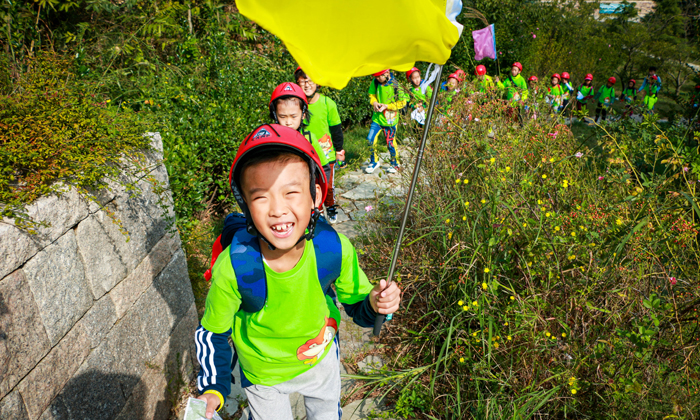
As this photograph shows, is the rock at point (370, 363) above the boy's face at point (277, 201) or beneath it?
beneath

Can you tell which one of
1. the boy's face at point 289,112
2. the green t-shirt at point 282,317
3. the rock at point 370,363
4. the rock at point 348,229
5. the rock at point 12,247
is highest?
the boy's face at point 289,112

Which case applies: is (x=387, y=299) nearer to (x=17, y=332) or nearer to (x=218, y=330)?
(x=218, y=330)

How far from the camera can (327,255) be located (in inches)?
65.0

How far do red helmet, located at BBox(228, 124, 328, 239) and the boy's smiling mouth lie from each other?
0.10 m

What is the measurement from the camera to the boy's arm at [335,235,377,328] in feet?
5.65

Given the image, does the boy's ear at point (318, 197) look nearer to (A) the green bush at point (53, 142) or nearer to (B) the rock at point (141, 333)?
(A) the green bush at point (53, 142)

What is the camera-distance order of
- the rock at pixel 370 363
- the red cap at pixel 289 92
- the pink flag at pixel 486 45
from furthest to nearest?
the pink flag at pixel 486 45, the red cap at pixel 289 92, the rock at pixel 370 363

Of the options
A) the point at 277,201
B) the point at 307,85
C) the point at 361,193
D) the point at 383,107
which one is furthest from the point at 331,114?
the point at 277,201

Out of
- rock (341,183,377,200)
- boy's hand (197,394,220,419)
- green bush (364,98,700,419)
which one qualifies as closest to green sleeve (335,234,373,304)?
boy's hand (197,394,220,419)

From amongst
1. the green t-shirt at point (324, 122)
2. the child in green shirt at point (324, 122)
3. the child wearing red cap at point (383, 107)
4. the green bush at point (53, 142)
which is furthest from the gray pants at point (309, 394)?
the child wearing red cap at point (383, 107)

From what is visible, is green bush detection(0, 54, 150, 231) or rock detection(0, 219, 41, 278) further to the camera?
green bush detection(0, 54, 150, 231)

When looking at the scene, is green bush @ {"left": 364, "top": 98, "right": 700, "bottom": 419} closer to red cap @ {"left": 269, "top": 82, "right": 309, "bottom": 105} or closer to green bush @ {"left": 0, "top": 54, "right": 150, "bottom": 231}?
red cap @ {"left": 269, "top": 82, "right": 309, "bottom": 105}

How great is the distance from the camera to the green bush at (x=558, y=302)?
1956 mm

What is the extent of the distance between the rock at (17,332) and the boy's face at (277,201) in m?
0.89
